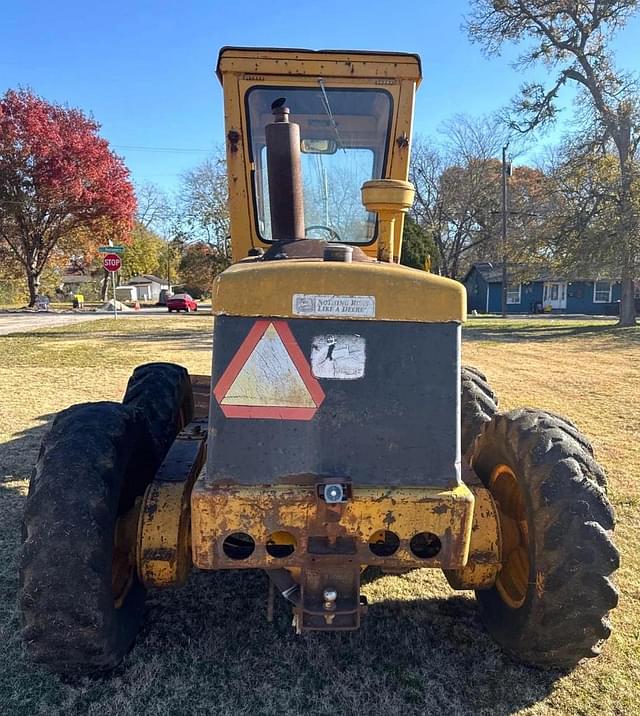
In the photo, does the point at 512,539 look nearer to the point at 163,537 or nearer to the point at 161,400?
the point at 163,537

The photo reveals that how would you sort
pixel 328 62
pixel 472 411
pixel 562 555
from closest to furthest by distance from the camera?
pixel 562 555 < pixel 328 62 < pixel 472 411

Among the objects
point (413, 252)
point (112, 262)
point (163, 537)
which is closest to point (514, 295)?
point (112, 262)

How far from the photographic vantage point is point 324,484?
94.0 inches

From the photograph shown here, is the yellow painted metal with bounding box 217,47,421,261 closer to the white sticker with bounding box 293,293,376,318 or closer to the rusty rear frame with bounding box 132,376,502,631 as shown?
the white sticker with bounding box 293,293,376,318

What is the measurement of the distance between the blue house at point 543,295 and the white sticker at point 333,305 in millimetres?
47906

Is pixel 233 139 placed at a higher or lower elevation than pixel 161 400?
higher

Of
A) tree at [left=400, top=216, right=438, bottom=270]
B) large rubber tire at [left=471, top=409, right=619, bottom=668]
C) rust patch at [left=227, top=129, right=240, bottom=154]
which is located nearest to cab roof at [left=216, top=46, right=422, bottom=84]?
rust patch at [left=227, top=129, right=240, bottom=154]

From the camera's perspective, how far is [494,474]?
3.19 meters

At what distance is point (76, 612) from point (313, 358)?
1373mm

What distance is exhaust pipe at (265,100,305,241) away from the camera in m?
3.00

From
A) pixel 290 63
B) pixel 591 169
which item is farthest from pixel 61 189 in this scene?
pixel 290 63

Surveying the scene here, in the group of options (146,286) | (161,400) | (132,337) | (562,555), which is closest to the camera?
(562,555)

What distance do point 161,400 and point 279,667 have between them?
6.51ft

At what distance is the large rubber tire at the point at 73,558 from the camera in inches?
98.9
